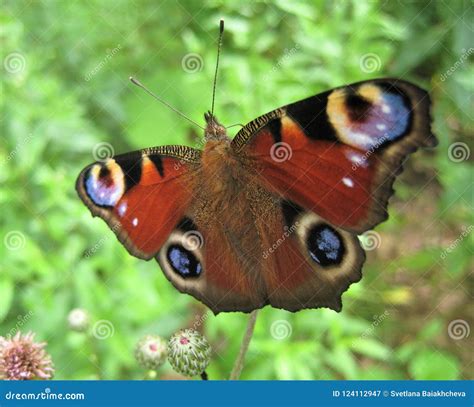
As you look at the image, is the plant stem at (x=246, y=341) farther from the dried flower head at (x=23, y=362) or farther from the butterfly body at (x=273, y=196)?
the dried flower head at (x=23, y=362)

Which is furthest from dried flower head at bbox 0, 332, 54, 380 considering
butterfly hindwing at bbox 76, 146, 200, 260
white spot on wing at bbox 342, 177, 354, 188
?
white spot on wing at bbox 342, 177, 354, 188

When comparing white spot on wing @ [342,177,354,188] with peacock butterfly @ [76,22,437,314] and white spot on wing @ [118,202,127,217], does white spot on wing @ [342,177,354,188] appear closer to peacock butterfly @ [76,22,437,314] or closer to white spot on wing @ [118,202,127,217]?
peacock butterfly @ [76,22,437,314]

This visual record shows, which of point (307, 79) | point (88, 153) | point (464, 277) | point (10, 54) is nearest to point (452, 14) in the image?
point (307, 79)

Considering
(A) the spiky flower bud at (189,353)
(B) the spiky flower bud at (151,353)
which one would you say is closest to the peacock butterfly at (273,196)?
(A) the spiky flower bud at (189,353)

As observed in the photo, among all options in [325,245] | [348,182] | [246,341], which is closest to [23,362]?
[246,341]

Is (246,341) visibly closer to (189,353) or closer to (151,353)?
(189,353)

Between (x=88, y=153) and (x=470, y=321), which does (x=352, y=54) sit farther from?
(x=470, y=321)
